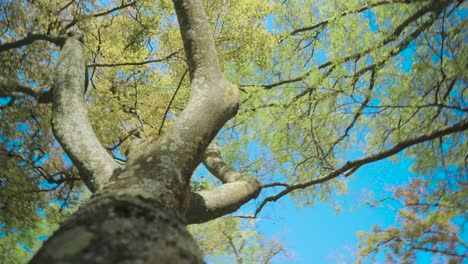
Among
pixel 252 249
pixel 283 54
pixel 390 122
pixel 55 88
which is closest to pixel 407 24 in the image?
pixel 390 122

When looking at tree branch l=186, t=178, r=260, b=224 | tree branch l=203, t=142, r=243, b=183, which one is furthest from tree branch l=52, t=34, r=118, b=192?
tree branch l=203, t=142, r=243, b=183

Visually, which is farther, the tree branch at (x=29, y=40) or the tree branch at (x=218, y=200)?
the tree branch at (x=29, y=40)

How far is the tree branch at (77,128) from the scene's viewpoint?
2268 mm

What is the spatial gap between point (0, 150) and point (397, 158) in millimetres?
7405

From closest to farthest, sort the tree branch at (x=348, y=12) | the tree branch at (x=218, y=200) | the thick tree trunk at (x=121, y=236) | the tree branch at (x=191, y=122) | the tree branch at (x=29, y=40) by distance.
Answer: the thick tree trunk at (x=121, y=236) → the tree branch at (x=191, y=122) → the tree branch at (x=218, y=200) → the tree branch at (x=29, y=40) → the tree branch at (x=348, y=12)

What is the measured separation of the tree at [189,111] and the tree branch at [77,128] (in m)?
0.01

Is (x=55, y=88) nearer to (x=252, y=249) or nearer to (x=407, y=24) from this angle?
(x=407, y=24)

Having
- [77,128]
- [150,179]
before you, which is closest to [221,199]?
[150,179]

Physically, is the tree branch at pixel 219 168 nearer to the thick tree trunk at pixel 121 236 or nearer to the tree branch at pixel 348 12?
the thick tree trunk at pixel 121 236

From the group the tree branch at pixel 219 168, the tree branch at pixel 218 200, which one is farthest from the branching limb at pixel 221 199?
the tree branch at pixel 219 168

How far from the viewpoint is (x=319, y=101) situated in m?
6.61

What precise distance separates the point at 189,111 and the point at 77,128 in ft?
3.01

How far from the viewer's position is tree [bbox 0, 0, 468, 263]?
1.68 meters

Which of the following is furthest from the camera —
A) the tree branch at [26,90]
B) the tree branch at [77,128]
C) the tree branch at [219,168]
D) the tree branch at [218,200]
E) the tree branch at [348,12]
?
the tree branch at [348,12]
